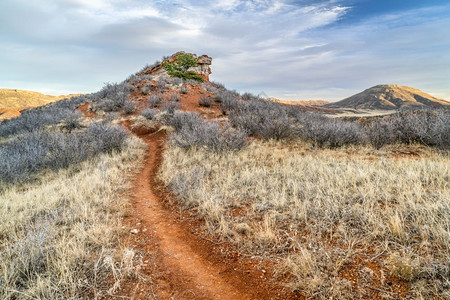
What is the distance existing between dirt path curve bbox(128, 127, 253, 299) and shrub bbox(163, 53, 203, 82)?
24232 mm

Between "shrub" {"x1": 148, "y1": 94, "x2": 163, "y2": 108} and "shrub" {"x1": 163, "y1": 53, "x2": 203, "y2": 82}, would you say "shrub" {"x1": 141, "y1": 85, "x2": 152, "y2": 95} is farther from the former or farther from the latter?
"shrub" {"x1": 163, "y1": 53, "x2": 203, "y2": 82}

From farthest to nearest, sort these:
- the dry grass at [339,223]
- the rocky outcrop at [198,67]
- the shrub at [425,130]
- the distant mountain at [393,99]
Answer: the distant mountain at [393,99]
the rocky outcrop at [198,67]
the shrub at [425,130]
the dry grass at [339,223]

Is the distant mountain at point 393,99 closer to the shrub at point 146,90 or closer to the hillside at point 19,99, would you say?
the shrub at point 146,90

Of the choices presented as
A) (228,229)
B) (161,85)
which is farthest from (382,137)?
(161,85)

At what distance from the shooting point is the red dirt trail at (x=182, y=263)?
2584mm

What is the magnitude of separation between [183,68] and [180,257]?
29.9 metres

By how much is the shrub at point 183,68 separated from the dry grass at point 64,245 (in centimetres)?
2417

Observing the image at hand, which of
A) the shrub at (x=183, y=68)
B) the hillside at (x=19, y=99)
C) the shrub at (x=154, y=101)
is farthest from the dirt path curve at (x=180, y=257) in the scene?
the hillside at (x=19, y=99)

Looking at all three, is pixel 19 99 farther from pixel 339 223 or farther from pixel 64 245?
pixel 339 223

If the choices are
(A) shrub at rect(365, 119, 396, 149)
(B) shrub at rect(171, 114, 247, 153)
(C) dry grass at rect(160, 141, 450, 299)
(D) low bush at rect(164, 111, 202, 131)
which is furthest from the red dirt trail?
(A) shrub at rect(365, 119, 396, 149)

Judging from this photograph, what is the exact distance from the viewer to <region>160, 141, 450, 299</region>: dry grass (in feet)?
7.47

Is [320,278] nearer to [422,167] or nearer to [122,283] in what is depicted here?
[122,283]

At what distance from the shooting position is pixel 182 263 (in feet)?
10.2

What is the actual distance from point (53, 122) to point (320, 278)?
18988 millimetres
